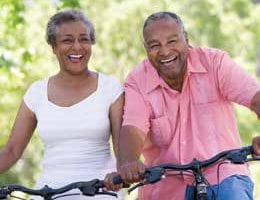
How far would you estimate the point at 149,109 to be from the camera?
4.98 m

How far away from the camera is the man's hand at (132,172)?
442 cm

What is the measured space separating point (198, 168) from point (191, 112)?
596mm

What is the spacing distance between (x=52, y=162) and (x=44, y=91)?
45 cm

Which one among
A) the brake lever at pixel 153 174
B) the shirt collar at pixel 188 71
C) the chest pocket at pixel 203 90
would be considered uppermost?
the shirt collar at pixel 188 71

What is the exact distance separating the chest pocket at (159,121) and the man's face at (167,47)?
0.13m

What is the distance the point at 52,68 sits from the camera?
17375 mm

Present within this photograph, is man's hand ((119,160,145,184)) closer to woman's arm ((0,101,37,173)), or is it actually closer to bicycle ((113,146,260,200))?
bicycle ((113,146,260,200))

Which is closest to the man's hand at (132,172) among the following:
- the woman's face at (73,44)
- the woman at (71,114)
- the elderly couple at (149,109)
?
the elderly couple at (149,109)

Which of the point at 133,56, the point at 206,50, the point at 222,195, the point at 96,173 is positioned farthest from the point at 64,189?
the point at 133,56

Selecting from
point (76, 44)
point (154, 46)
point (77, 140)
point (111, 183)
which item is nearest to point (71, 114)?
point (77, 140)

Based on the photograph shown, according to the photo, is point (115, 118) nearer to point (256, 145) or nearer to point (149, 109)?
point (149, 109)

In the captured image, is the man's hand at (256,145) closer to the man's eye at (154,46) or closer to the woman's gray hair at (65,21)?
the man's eye at (154,46)

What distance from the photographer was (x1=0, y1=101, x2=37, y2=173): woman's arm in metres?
5.30

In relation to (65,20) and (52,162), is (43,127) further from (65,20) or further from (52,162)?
(65,20)
